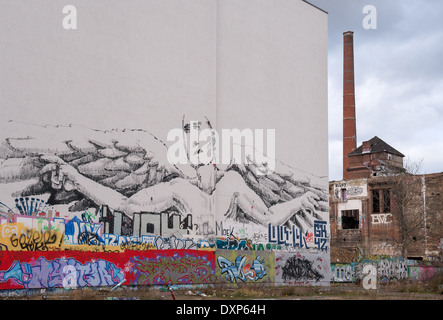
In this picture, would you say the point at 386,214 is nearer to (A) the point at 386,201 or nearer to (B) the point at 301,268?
(A) the point at 386,201

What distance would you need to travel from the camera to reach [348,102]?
55406 millimetres

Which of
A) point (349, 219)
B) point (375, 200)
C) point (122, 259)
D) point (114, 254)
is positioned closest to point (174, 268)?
point (122, 259)

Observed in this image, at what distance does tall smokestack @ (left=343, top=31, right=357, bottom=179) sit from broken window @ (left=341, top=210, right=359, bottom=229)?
894cm

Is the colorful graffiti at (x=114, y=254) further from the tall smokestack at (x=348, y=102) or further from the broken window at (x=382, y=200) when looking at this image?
the tall smokestack at (x=348, y=102)

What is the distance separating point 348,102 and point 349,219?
46.0 ft

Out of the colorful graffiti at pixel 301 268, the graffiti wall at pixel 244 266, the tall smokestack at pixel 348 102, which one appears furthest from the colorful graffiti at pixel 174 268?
the tall smokestack at pixel 348 102

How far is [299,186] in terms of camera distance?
27641 mm

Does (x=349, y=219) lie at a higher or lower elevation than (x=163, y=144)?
lower

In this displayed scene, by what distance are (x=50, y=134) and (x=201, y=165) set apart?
23.0 feet
